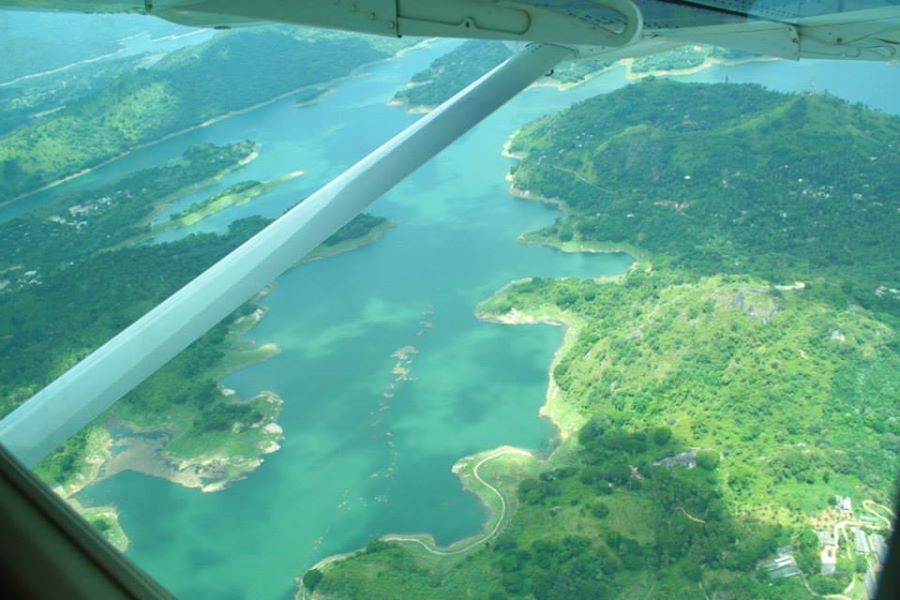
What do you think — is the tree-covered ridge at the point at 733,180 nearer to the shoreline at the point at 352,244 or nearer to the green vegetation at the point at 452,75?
the green vegetation at the point at 452,75

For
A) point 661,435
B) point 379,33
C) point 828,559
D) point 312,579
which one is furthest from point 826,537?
point 379,33

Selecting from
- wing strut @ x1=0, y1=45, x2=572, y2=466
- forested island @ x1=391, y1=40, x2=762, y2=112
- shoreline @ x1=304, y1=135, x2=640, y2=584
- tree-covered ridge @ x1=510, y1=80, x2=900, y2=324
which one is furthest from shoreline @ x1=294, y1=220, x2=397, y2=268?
wing strut @ x1=0, y1=45, x2=572, y2=466

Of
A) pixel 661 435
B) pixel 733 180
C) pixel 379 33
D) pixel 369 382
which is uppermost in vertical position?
pixel 379 33

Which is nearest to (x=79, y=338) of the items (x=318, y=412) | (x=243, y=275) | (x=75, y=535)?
(x=318, y=412)

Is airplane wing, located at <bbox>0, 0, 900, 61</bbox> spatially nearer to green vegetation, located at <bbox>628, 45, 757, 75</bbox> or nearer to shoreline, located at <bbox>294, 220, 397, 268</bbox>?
shoreline, located at <bbox>294, 220, 397, 268</bbox>

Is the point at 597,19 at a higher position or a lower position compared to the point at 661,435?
higher

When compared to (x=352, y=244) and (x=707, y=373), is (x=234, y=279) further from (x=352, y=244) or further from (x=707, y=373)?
(x=352, y=244)

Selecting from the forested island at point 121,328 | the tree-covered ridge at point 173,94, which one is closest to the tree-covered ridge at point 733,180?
the forested island at point 121,328
